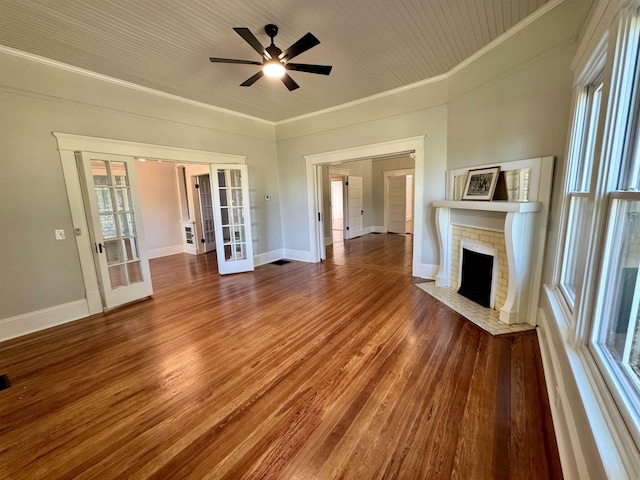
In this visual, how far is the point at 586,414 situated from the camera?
44.8 inches

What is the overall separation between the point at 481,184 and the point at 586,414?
269 cm

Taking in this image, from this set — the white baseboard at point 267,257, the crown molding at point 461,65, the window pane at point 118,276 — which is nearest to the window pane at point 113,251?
the window pane at point 118,276

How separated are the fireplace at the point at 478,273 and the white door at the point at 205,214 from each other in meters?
5.90

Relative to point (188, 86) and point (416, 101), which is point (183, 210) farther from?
point (416, 101)

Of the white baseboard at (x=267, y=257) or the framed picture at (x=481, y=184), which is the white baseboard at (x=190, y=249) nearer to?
the white baseboard at (x=267, y=257)

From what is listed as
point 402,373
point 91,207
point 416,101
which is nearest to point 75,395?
point 91,207

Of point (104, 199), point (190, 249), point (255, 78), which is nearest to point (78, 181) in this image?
point (104, 199)

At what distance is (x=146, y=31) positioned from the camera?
2588 millimetres

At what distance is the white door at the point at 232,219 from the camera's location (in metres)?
5.03

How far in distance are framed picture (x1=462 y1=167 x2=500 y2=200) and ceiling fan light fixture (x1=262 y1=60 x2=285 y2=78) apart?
2.60 metres

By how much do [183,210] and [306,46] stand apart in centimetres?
616

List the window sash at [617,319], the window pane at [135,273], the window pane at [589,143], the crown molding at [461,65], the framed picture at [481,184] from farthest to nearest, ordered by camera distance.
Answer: the window pane at [135,273] → the framed picture at [481,184] → the crown molding at [461,65] → the window pane at [589,143] → the window sash at [617,319]

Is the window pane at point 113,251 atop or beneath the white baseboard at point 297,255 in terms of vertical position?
atop

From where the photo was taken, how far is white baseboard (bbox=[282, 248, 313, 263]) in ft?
19.6
